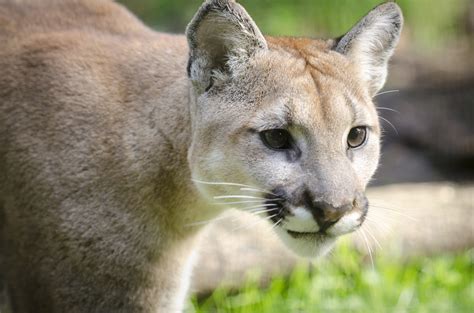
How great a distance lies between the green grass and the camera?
579 cm

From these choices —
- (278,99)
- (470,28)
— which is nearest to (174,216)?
(278,99)

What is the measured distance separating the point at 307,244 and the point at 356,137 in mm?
546

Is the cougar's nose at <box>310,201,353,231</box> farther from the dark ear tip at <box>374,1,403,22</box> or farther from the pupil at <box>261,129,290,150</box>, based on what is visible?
the dark ear tip at <box>374,1,403,22</box>

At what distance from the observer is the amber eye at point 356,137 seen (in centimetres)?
425

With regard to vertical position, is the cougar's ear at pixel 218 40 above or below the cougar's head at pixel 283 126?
above

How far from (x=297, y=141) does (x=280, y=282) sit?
222cm

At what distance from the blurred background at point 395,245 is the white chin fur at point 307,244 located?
523mm

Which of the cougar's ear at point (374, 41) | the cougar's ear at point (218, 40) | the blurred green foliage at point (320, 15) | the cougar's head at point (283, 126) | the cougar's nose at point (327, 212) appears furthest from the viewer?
the blurred green foliage at point (320, 15)

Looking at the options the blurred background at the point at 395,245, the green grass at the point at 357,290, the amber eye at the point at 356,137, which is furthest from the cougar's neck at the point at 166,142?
the green grass at the point at 357,290

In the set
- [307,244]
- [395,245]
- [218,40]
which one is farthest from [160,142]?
[395,245]

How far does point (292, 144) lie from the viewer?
406 cm

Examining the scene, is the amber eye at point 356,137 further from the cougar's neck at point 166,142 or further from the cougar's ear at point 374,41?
the cougar's neck at point 166,142

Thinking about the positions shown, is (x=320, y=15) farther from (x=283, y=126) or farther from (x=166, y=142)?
(x=283, y=126)

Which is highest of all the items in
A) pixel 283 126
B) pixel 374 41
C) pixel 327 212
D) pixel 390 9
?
pixel 390 9
